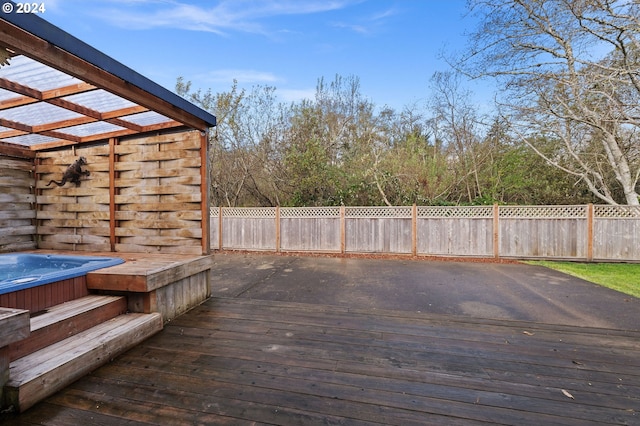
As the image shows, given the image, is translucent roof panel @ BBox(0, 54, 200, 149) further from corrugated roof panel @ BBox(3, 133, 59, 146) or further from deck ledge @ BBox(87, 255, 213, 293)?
deck ledge @ BBox(87, 255, 213, 293)

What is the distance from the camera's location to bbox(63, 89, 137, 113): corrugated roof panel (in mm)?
2543

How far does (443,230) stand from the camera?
21.6ft

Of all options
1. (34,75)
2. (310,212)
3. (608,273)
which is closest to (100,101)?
(34,75)

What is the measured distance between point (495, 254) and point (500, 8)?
5.05 metres

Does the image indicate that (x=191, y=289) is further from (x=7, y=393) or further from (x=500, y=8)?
(x=500, y=8)

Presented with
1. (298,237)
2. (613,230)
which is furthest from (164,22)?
(613,230)

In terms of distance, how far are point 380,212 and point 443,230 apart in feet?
4.86

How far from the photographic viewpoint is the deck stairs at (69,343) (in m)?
1.51

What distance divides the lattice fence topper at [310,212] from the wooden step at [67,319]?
4921 mm

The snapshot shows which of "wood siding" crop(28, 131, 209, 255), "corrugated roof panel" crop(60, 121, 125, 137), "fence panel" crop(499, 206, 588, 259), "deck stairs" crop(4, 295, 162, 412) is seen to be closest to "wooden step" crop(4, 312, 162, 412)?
"deck stairs" crop(4, 295, 162, 412)

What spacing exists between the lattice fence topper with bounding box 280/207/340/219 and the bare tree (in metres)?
4.52

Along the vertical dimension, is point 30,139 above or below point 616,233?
above

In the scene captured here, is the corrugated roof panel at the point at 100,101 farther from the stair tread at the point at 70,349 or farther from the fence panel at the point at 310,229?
the fence panel at the point at 310,229

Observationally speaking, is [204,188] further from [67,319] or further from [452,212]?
[452,212]
